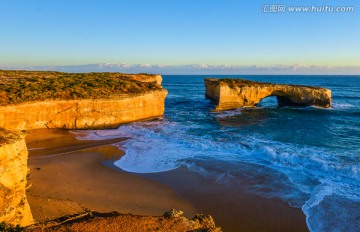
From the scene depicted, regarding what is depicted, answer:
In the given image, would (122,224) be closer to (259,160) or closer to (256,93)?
(259,160)

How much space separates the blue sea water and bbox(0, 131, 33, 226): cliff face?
282 inches

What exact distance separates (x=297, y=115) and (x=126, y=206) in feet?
86.0

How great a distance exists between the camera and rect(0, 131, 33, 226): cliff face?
22.6ft

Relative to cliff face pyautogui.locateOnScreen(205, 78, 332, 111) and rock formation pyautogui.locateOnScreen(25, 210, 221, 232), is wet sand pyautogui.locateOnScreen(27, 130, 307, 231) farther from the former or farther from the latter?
cliff face pyautogui.locateOnScreen(205, 78, 332, 111)

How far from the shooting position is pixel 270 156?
1633 cm

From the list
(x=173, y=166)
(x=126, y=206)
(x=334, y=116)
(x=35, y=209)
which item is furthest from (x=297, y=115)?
(x=35, y=209)

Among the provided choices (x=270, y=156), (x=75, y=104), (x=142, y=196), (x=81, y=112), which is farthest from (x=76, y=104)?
(x=270, y=156)

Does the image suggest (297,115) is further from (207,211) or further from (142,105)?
(207,211)

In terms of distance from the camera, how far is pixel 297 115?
32.6 m

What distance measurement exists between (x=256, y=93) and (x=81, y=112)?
2130cm

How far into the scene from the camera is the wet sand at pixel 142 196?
9.73 m

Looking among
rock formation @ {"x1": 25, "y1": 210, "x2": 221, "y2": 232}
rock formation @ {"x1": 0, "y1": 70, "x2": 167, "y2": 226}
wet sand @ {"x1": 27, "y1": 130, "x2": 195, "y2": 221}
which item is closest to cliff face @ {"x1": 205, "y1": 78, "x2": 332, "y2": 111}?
rock formation @ {"x1": 0, "y1": 70, "x2": 167, "y2": 226}

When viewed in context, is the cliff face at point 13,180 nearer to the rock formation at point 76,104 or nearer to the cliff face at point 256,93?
the rock formation at point 76,104

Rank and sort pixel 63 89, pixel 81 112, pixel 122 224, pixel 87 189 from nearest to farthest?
pixel 122 224
pixel 87 189
pixel 81 112
pixel 63 89
